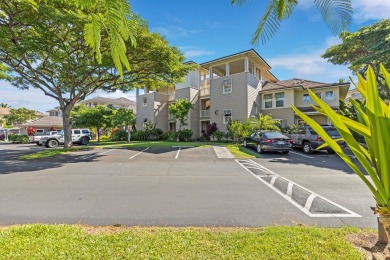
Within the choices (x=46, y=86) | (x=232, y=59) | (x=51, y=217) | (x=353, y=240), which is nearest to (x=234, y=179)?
(x=353, y=240)

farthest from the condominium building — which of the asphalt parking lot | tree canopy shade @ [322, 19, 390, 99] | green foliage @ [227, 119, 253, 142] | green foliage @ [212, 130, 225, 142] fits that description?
the asphalt parking lot

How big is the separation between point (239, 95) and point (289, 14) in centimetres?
2015

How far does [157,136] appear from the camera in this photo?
28516mm

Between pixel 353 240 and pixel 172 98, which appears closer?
pixel 353 240

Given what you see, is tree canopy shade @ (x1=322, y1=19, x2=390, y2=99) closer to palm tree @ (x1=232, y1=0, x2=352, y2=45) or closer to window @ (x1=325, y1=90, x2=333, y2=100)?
window @ (x1=325, y1=90, x2=333, y2=100)

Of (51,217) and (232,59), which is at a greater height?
(232,59)

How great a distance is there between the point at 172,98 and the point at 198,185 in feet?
82.1

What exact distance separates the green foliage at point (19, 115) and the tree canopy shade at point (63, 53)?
41.9 m

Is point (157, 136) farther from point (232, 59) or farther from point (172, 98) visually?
point (232, 59)

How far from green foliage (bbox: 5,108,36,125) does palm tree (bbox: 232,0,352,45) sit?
64256 mm

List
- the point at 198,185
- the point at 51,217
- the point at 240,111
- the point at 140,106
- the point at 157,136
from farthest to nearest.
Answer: the point at 140,106 → the point at 157,136 → the point at 240,111 → the point at 198,185 → the point at 51,217

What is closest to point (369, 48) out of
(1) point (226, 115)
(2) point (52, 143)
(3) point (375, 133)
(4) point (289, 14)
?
(1) point (226, 115)

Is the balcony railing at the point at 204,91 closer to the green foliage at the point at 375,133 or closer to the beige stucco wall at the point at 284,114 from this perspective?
the beige stucco wall at the point at 284,114

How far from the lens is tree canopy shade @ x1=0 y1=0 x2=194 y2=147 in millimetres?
11078
